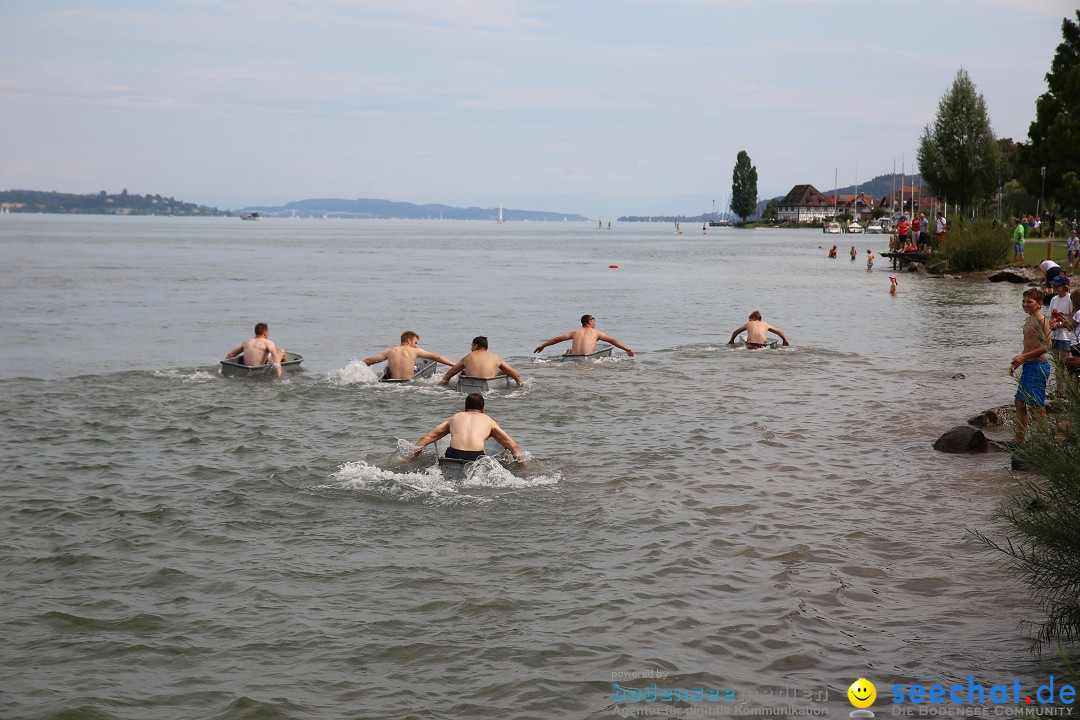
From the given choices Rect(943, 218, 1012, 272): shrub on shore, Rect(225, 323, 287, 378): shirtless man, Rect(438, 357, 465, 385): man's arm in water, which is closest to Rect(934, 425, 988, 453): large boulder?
Rect(438, 357, 465, 385): man's arm in water

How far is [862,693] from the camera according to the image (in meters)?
6.70

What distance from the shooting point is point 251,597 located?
8.64 meters

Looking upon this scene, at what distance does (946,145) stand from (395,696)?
79364 mm

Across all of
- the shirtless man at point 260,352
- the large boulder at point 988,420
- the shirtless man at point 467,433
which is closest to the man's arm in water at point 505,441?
the shirtless man at point 467,433

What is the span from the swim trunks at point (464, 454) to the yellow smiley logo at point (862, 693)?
19.8 ft

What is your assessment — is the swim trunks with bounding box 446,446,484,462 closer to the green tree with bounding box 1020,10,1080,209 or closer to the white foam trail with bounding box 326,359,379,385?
the white foam trail with bounding box 326,359,379,385

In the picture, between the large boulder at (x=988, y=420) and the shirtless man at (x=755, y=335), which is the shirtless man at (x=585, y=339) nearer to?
the shirtless man at (x=755, y=335)

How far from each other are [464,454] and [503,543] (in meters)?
2.26

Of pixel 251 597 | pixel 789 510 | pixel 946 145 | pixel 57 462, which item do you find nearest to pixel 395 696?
pixel 251 597

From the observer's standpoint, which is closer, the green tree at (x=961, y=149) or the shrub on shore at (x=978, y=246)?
the shrub on shore at (x=978, y=246)

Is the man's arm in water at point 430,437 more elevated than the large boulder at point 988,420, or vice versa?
the man's arm in water at point 430,437

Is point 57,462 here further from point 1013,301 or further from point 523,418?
point 1013,301

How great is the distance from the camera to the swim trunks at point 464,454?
12062 mm

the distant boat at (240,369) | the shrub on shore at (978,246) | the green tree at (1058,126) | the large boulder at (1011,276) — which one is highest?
the green tree at (1058,126)
